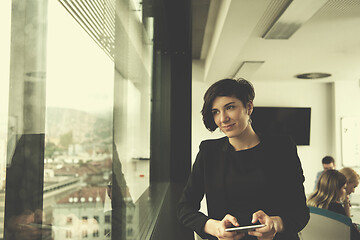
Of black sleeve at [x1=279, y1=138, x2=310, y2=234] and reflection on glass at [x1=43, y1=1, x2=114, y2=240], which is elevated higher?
reflection on glass at [x1=43, y1=1, x2=114, y2=240]

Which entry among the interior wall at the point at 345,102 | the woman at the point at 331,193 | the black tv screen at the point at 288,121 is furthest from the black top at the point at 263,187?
the interior wall at the point at 345,102

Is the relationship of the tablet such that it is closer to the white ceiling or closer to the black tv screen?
the white ceiling

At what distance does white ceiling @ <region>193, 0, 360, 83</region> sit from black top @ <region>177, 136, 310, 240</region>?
1.48 metres

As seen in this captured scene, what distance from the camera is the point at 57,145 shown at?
0.53m

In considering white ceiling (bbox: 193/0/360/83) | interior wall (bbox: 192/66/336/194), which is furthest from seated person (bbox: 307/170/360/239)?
interior wall (bbox: 192/66/336/194)

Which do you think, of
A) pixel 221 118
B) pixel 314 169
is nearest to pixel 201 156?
pixel 221 118

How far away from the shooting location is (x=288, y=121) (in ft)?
19.9

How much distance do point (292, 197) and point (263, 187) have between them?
0.11 m

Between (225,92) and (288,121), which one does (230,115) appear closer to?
(225,92)

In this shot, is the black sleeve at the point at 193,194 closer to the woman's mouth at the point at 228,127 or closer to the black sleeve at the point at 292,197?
the woman's mouth at the point at 228,127

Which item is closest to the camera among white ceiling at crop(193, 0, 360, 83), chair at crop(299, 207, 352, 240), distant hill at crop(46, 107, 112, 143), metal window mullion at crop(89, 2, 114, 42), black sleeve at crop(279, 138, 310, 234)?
distant hill at crop(46, 107, 112, 143)

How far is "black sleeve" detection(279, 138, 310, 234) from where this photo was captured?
1.06 meters

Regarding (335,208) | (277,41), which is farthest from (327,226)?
(277,41)

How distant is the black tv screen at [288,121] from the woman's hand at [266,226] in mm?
5185
